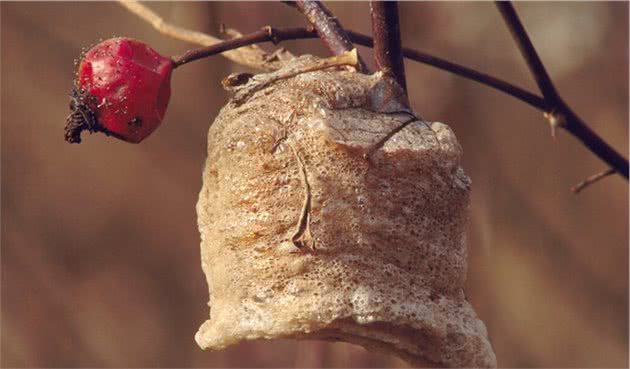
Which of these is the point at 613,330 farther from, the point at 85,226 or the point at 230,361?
the point at 85,226

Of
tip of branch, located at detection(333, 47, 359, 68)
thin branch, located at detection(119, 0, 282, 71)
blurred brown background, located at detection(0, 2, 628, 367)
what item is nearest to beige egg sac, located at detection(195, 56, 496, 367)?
tip of branch, located at detection(333, 47, 359, 68)

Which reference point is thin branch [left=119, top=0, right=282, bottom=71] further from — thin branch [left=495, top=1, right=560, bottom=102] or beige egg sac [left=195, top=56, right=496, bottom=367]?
thin branch [left=495, top=1, right=560, bottom=102]

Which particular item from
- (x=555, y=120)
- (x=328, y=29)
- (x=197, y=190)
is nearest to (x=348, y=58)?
(x=328, y=29)

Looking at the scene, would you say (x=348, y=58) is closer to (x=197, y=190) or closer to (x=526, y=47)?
(x=526, y=47)

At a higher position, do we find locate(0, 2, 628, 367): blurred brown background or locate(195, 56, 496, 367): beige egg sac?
locate(0, 2, 628, 367): blurred brown background

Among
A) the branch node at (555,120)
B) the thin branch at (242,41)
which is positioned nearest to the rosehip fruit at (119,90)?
the thin branch at (242,41)

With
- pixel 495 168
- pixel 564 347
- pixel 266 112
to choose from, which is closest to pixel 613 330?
pixel 564 347

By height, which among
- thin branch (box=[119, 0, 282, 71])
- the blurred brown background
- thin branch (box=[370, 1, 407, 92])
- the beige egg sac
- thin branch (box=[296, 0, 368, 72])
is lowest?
the beige egg sac
